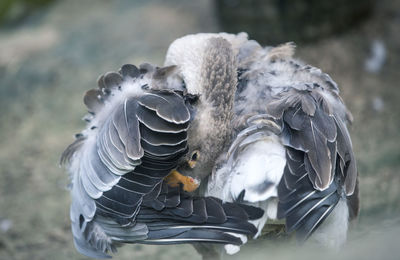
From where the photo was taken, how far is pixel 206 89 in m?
3.62

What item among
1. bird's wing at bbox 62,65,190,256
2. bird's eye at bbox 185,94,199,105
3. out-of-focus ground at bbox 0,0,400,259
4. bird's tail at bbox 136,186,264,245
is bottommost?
bird's tail at bbox 136,186,264,245

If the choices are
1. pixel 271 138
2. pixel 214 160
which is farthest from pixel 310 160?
pixel 214 160

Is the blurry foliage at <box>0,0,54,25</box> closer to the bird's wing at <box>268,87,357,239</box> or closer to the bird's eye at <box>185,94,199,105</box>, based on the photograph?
the bird's eye at <box>185,94,199,105</box>

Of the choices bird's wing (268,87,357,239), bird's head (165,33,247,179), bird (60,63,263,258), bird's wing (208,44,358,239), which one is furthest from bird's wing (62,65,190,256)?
bird's wing (268,87,357,239)

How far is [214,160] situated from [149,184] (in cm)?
48

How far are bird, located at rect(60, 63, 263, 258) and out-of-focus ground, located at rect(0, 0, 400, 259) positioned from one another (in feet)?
2.05

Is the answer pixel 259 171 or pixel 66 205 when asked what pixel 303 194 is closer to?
pixel 259 171

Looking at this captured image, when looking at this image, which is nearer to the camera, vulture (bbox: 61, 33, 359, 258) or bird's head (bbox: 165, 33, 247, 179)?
vulture (bbox: 61, 33, 359, 258)

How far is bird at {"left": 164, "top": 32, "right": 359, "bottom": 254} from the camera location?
2.95 m

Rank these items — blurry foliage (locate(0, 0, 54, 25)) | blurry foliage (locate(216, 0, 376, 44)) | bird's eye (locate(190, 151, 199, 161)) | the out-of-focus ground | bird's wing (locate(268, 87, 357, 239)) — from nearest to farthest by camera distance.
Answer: bird's wing (locate(268, 87, 357, 239)) → bird's eye (locate(190, 151, 199, 161)) → the out-of-focus ground → blurry foliage (locate(216, 0, 376, 44)) → blurry foliage (locate(0, 0, 54, 25))

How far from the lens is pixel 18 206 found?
5.48m

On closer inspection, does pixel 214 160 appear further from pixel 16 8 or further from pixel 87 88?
pixel 16 8

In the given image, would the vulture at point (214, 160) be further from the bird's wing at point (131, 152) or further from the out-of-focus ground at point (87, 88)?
the out-of-focus ground at point (87, 88)

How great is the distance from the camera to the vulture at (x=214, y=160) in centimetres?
299
